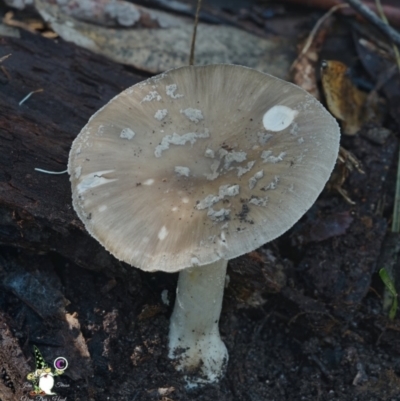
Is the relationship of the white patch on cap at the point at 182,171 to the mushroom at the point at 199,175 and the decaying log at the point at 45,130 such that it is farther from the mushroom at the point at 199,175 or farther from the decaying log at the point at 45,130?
the decaying log at the point at 45,130

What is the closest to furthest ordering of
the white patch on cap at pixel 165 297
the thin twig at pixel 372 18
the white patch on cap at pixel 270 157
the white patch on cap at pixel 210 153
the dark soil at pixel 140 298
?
the white patch on cap at pixel 270 157, the white patch on cap at pixel 210 153, the dark soil at pixel 140 298, the white patch on cap at pixel 165 297, the thin twig at pixel 372 18

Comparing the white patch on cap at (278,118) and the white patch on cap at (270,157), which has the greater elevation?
the white patch on cap at (278,118)

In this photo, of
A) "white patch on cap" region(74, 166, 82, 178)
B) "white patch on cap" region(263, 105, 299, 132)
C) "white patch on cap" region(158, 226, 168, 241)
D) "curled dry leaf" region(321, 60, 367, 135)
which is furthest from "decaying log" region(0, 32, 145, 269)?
"curled dry leaf" region(321, 60, 367, 135)

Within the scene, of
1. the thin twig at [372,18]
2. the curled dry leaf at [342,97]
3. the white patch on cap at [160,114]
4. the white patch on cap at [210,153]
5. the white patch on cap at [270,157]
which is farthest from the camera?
the thin twig at [372,18]

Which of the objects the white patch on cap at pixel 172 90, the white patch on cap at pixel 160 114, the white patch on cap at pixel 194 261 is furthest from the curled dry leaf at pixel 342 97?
the white patch on cap at pixel 194 261

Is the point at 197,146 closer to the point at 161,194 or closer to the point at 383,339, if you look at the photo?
the point at 161,194

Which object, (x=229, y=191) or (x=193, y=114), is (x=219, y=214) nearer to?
(x=229, y=191)

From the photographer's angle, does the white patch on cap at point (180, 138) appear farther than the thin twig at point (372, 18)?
No

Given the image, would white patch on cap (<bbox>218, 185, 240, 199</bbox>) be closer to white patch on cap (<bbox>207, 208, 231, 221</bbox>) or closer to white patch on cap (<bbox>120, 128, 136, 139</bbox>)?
white patch on cap (<bbox>207, 208, 231, 221</bbox>)
